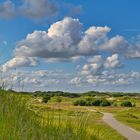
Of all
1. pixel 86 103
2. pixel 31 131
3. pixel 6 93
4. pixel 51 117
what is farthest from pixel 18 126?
pixel 86 103

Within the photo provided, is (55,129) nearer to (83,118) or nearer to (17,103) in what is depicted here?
(83,118)

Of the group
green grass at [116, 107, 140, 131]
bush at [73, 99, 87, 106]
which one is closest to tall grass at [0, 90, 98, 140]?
green grass at [116, 107, 140, 131]

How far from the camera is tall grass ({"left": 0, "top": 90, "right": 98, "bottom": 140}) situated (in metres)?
7.81

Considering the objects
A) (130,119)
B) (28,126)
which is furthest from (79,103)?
(28,126)

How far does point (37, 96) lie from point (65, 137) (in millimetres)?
5198

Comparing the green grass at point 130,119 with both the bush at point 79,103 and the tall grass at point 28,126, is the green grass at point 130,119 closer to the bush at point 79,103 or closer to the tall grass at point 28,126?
the tall grass at point 28,126

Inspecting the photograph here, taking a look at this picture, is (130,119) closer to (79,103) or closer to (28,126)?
(28,126)

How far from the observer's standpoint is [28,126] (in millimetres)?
8867

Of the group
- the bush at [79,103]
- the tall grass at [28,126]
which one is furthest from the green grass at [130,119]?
the bush at [79,103]

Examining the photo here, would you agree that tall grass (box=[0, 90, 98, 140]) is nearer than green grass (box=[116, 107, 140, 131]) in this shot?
Yes

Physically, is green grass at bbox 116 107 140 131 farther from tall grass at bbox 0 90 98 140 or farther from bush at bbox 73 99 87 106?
bush at bbox 73 99 87 106

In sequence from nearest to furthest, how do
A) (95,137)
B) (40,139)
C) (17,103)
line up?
(40,139)
(17,103)
(95,137)

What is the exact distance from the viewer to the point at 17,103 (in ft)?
36.3

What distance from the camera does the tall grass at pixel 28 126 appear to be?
25.6 ft
